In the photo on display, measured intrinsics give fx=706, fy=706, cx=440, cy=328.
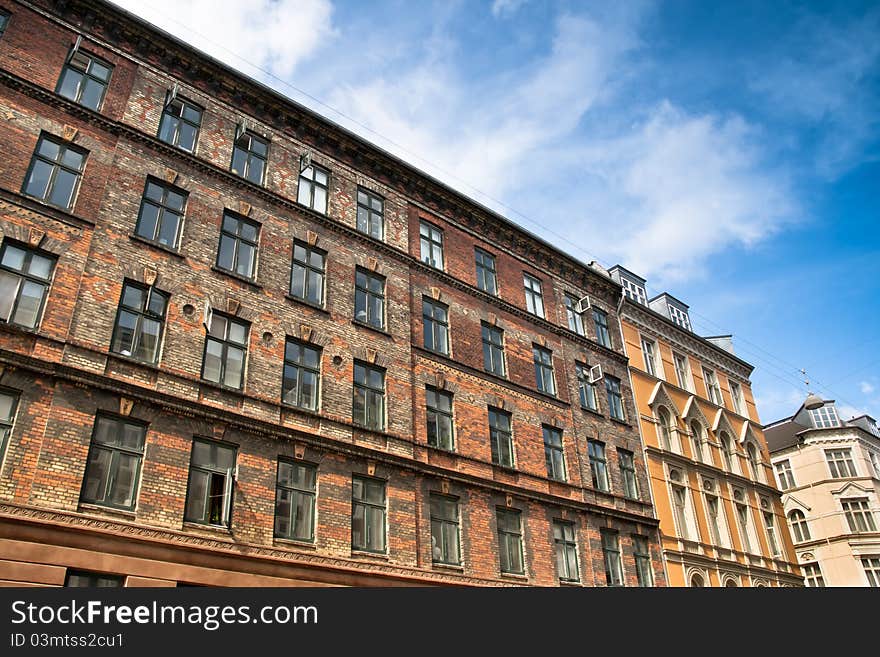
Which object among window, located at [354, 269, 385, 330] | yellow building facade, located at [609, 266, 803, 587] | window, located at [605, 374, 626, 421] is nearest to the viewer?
window, located at [354, 269, 385, 330]

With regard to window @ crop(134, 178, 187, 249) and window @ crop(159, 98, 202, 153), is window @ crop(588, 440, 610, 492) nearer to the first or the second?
window @ crop(134, 178, 187, 249)

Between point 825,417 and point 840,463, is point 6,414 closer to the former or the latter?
point 840,463

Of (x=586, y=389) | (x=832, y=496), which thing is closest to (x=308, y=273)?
(x=586, y=389)

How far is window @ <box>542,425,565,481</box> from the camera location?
2483cm

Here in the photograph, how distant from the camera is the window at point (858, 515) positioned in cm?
4484

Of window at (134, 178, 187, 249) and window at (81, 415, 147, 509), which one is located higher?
window at (134, 178, 187, 249)

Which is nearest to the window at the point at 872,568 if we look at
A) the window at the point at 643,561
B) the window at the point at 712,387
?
the window at the point at 712,387

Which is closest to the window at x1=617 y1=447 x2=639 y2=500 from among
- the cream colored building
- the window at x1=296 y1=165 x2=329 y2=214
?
the window at x1=296 y1=165 x2=329 y2=214

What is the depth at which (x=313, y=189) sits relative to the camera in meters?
22.6

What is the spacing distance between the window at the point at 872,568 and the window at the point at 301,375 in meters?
40.1

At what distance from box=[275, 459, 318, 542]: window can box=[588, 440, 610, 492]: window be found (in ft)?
40.0

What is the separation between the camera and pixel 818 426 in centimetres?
5094

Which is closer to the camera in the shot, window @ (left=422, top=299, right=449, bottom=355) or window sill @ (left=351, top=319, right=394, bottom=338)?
window sill @ (left=351, top=319, right=394, bottom=338)

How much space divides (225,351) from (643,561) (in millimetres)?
17354
